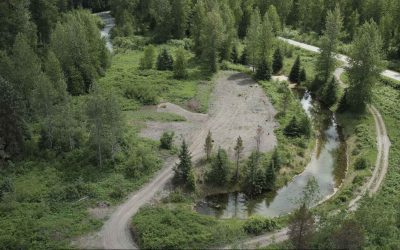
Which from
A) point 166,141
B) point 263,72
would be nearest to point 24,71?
point 166,141

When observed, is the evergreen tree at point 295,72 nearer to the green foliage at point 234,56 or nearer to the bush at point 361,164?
the green foliage at point 234,56

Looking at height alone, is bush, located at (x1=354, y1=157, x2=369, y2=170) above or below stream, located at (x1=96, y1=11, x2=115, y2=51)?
below

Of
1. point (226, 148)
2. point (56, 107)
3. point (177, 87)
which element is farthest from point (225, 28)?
point (56, 107)

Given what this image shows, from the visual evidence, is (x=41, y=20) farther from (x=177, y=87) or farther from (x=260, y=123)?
(x=260, y=123)

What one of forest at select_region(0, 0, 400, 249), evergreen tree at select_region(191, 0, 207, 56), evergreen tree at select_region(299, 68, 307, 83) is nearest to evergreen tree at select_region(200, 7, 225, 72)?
forest at select_region(0, 0, 400, 249)

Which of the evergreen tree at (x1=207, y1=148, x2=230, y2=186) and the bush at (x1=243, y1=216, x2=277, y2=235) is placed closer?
the bush at (x1=243, y1=216, x2=277, y2=235)

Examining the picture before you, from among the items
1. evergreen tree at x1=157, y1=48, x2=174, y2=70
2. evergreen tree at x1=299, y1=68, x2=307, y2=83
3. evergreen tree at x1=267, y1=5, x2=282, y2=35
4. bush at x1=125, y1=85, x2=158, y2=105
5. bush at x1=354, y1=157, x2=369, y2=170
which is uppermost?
evergreen tree at x1=267, y1=5, x2=282, y2=35

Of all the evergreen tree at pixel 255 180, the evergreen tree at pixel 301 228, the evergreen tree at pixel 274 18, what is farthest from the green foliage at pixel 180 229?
the evergreen tree at pixel 274 18

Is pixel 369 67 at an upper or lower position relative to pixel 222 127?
upper

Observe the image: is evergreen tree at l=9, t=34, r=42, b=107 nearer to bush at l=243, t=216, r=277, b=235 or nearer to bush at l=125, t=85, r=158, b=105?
bush at l=125, t=85, r=158, b=105
